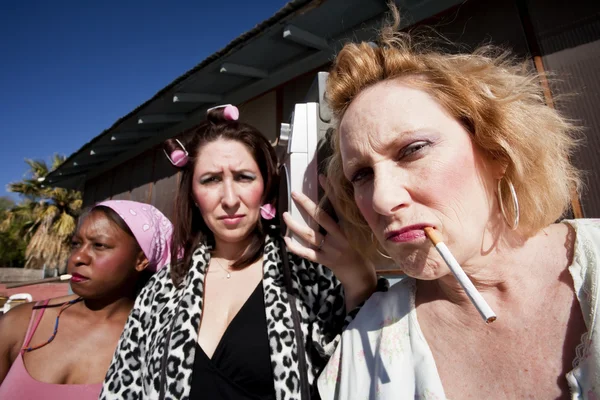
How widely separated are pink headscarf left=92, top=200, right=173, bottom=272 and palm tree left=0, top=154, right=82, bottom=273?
13262 millimetres

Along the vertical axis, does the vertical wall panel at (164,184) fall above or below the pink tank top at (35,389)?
above

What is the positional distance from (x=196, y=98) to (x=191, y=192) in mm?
2604

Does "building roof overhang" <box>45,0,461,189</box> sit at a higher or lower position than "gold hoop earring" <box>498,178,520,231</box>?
higher

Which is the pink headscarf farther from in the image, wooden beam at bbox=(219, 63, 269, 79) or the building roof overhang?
wooden beam at bbox=(219, 63, 269, 79)

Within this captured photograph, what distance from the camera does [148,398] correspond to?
Answer: 1.28 metres

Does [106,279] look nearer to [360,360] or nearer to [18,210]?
[360,360]

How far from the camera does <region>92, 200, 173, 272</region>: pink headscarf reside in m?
1.84

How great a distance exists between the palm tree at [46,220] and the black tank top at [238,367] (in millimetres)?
14206

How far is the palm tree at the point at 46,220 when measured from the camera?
527 inches

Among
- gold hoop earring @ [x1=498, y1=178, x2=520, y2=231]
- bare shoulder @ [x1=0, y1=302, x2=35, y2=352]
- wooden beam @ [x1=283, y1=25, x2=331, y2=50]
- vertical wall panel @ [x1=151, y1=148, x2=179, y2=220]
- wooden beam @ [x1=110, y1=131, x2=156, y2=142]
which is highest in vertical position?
wooden beam @ [x1=110, y1=131, x2=156, y2=142]

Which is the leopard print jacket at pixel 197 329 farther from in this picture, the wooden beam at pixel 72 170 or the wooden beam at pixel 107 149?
the wooden beam at pixel 72 170

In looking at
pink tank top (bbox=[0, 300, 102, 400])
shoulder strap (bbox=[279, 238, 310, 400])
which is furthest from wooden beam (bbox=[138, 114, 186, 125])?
shoulder strap (bbox=[279, 238, 310, 400])

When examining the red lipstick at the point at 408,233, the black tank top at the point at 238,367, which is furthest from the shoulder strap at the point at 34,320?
the red lipstick at the point at 408,233

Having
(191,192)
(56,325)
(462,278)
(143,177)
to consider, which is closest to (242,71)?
(191,192)
